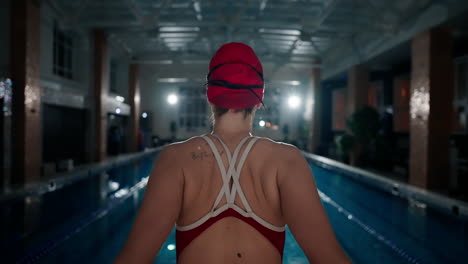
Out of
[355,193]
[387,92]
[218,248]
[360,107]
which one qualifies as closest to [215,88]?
[218,248]

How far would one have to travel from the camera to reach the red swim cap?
872 millimetres

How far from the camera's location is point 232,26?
364 inches

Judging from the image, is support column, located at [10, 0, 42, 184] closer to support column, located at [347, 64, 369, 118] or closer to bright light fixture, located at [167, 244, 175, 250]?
bright light fixture, located at [167, 244, 175, 250]

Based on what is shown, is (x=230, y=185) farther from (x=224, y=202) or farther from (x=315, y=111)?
(x=315, y=111)

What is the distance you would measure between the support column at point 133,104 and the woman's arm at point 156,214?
1556 cm

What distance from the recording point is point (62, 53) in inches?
432

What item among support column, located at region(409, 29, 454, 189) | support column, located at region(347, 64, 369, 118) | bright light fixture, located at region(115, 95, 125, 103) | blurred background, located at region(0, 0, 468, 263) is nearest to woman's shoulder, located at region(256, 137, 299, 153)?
blurred background, located at region(0, 0, 468, 263)

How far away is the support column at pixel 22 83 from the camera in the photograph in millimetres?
7270

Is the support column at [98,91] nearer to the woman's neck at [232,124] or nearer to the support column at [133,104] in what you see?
the support column at [133,104]

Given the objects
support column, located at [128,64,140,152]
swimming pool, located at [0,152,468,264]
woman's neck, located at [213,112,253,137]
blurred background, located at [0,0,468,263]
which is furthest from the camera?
support column, located at [128,64,140,152]

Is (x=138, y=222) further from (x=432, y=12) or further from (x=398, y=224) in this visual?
(x=432, y=12)

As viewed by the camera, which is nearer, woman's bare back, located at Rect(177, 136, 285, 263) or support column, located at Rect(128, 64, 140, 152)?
woman's bare back, located at Rect(177, 136, 285, 263)

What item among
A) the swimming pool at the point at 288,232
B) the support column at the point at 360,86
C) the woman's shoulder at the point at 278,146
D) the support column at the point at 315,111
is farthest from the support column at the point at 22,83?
the support column at the point at 315,111

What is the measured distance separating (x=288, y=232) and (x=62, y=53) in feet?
34.6
